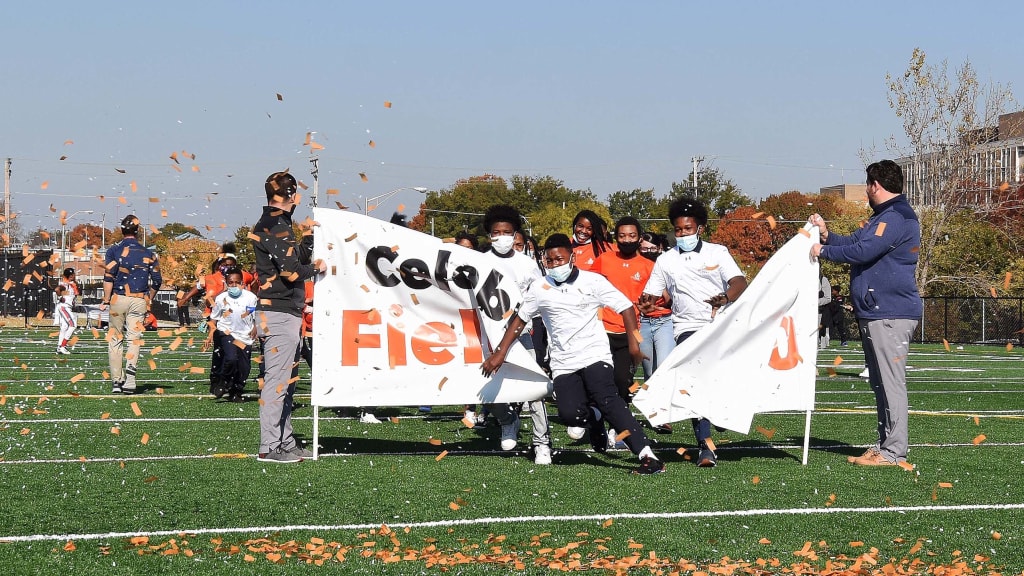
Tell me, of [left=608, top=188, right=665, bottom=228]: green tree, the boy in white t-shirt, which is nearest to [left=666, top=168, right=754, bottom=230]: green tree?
[left=608, top=188, right=665, bottom=228]: green tree

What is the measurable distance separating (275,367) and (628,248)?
143 inches

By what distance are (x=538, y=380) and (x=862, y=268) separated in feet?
8.64

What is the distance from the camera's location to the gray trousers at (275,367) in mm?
8984

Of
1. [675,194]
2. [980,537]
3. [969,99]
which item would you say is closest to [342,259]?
[980,537]

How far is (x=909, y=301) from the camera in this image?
29.6ft

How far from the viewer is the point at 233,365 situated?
14.5 metres

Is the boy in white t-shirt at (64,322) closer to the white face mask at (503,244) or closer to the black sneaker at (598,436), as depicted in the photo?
the white face mask at (503,244)

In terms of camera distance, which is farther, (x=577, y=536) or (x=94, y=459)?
(x=94, y=459)

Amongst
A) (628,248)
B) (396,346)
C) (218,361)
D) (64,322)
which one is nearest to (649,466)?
(396,346)

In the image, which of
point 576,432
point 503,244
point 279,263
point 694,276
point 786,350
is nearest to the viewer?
point 279,263

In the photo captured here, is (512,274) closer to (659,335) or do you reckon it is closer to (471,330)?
(471,330)

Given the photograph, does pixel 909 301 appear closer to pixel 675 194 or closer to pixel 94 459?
pixel 94 459

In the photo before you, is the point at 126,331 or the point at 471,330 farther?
the point at 126,331

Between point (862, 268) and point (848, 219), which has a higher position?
point (848, 219)
